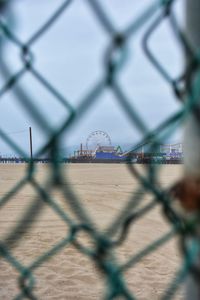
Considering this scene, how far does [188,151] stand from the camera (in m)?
0.68

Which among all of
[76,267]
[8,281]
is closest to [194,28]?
[8,281]

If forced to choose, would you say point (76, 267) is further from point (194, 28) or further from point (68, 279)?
point (194, 28)

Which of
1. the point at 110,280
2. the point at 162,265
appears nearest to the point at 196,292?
the point at 110,280

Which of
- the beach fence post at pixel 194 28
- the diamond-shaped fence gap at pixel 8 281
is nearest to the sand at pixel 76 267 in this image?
the diamond-shaped fence gap at pixel 8 281

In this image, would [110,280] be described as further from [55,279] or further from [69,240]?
[55,279]

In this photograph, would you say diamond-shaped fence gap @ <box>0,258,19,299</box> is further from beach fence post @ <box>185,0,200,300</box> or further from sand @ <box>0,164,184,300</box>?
beach fence post @ <box>185,0,200,300</box>

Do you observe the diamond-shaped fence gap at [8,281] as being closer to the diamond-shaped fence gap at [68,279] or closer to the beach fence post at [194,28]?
the diamond-shaped fence gap at [68,279]

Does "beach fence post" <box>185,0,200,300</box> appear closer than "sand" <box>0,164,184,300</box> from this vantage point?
Yes

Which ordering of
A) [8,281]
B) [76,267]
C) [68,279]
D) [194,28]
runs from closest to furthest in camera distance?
[194,28]
[8,281]
[68,279]
[76,267]

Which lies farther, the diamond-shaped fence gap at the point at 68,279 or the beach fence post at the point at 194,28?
the diamond-shaped fence gap at the point at 68,279

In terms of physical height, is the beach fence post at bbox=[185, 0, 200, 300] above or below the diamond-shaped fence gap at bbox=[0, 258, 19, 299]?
above

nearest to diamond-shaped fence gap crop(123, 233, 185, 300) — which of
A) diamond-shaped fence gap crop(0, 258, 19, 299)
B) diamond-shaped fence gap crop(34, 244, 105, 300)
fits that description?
diamond-shaped fence gap crop(34, 244, 105, 300)

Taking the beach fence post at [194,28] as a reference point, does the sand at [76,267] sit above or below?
below

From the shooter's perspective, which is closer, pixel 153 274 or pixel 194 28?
pixel 194 28
